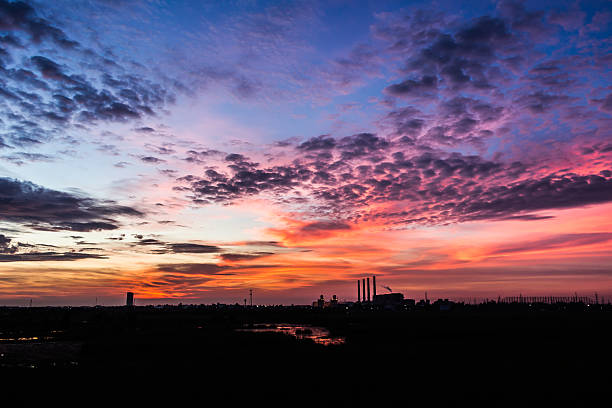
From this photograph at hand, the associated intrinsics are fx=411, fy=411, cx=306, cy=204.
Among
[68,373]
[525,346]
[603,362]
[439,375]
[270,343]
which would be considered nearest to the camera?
[439,375]

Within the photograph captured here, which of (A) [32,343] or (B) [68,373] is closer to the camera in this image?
(B) [68,373]

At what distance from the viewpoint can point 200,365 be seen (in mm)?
32312

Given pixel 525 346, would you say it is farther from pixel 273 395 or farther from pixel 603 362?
pixel 273 395

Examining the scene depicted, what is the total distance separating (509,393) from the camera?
72.7ft

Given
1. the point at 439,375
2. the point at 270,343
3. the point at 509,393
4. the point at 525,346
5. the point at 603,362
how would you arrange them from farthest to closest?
the point at 270,343
the point at 525,346
the point at 603,362
the point at 439,375
the point at 509,393

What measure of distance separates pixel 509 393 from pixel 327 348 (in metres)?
22.8

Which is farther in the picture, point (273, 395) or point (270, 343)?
point (270, 343)

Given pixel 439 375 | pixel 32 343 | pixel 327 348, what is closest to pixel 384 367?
pixel 439 375

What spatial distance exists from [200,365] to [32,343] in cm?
3147

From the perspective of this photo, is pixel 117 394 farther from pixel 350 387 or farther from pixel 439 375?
pixel 439 375

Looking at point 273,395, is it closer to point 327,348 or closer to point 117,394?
point 117,394

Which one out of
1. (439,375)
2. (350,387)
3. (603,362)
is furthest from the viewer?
(603,362)

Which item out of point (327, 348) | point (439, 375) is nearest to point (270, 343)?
point (327, 348)

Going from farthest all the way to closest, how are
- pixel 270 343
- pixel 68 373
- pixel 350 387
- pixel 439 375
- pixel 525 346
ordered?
pixel 270 343 → pixel 525 346 → pixel 68 373 → pixel 439 375 → pixel 350 387
